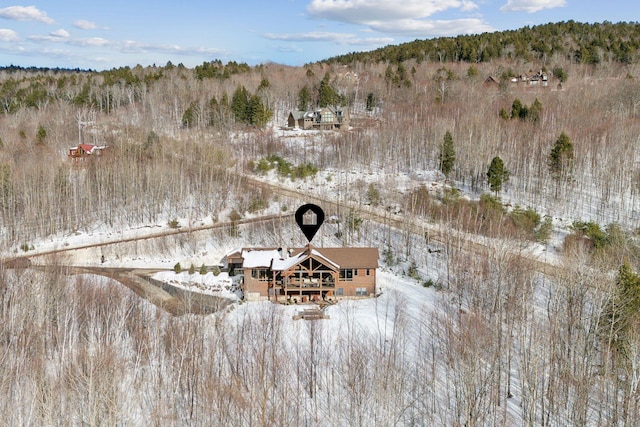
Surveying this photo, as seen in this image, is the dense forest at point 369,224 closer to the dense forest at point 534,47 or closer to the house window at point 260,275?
the dense forest at point 534,47

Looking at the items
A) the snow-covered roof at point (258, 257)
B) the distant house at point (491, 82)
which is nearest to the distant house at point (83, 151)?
the snow-covered roof at point (258, 257)

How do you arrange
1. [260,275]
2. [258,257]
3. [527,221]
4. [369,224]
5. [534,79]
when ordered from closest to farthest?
[260,275]
[258,257]
[527,221]
[369,224]
[534,79]

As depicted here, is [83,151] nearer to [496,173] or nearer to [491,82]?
[496,173]

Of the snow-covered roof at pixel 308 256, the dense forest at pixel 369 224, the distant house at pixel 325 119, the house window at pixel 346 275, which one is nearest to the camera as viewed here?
the dense forest at pixel 369 224

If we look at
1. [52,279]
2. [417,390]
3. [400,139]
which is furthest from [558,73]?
[52,279]

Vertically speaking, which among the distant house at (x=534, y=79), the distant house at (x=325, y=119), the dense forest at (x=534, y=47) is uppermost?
the dense forest at (x=534, y=47)

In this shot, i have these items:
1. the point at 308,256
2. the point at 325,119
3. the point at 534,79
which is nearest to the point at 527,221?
the point at 308,256

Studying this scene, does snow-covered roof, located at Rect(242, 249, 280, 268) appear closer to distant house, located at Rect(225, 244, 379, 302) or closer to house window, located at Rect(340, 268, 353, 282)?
distant house, located at Rect(225, 244, 379, 302)
